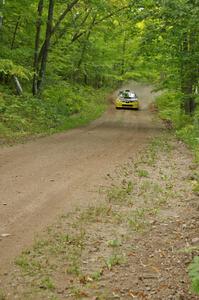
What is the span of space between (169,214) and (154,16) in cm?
1334

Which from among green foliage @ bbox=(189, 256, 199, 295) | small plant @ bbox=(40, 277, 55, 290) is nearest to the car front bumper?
small plant @ bbox=(40, 277, 55, 290)

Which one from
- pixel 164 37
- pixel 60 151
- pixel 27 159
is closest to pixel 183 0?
pixel 164 37

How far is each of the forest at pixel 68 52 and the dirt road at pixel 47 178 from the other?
8.32ft

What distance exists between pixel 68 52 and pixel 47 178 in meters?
19.9

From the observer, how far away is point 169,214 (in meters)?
7.54

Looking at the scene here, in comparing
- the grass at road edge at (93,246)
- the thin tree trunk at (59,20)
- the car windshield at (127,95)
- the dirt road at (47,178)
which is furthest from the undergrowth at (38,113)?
the car windshield at (127,95)

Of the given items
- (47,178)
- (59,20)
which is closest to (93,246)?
(47,178)

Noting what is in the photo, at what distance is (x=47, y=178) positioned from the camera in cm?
947

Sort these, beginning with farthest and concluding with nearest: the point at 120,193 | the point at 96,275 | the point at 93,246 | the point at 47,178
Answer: the point at 47,178, the point at 120,193, the point at 93,246, the point at 96,275

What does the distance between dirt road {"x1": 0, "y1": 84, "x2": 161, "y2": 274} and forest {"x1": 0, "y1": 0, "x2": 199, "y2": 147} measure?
2537 mm

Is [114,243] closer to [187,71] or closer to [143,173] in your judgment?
[143,173]

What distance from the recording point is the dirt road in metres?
6.43

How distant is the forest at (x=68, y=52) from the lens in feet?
57.4

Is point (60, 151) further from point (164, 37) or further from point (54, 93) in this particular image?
point (54, 93)
